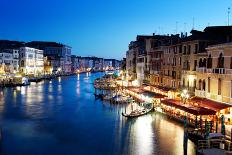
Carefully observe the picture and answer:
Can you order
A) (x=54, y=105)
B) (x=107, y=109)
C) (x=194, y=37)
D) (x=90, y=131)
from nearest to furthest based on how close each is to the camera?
1. (x=90, y=131)
2. (x=194, y=37)
3. (x=107, y=109)
4. (x=54, y=105)

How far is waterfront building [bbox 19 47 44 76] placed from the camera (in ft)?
333

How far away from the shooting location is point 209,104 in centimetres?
2533

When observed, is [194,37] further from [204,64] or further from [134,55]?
[134,55]

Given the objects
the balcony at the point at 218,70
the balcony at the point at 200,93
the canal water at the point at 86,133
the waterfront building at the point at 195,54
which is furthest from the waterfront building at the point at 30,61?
the balcony at the point at 218,70

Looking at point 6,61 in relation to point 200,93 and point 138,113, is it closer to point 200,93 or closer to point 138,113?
point 138,113

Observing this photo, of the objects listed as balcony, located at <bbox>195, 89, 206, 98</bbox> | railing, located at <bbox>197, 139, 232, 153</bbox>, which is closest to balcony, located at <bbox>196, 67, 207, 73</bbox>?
balcony, located at <bbox>195, 89, 206, 98</bbox>

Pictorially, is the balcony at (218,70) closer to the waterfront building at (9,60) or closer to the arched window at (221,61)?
the arched window at (221,61)

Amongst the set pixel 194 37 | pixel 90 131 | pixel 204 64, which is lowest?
pixel 90 131

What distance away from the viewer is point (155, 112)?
35.0m

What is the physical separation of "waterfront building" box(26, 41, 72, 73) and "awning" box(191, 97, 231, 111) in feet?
375

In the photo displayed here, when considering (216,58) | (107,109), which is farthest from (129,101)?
(216,58)

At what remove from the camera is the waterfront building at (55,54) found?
144 m

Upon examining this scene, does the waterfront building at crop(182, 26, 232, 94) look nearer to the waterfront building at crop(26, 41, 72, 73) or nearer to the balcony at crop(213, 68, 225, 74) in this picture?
the balcony at crop(213, 68, 225, 74)

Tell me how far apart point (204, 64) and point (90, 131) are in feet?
36.0
